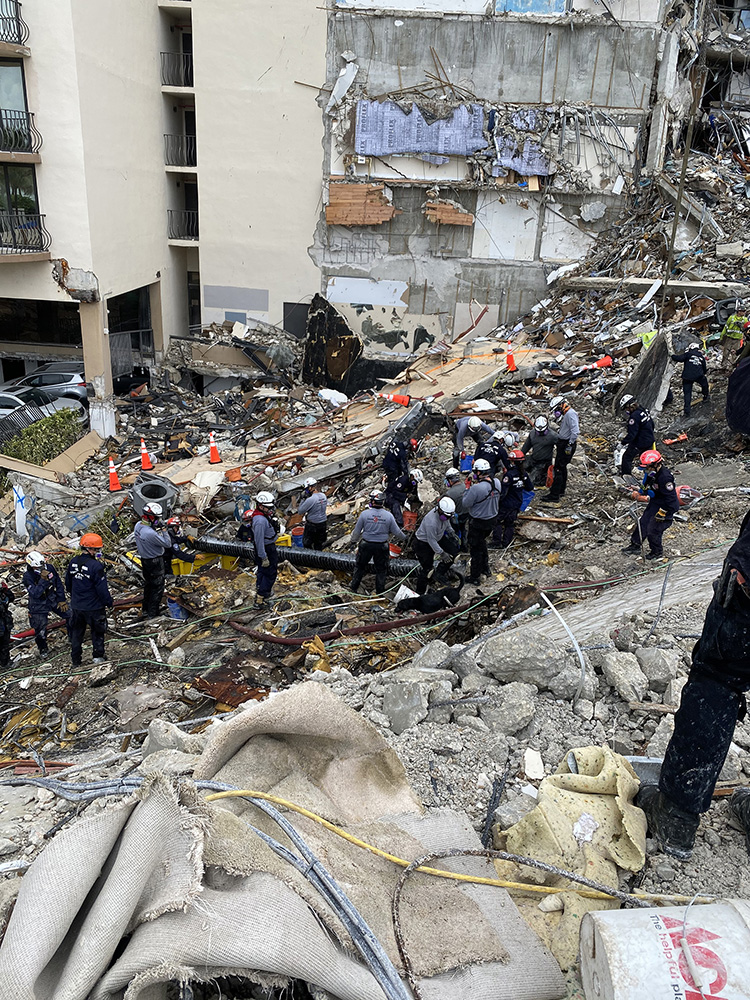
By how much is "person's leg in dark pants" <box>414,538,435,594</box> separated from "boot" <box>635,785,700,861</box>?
18.2ft

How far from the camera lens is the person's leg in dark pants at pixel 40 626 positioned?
335 inches

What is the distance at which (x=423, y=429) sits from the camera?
42.9 feet

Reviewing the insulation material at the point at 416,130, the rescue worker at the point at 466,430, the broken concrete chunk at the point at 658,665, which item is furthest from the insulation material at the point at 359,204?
the broken concrete chunk at the point at 658,665

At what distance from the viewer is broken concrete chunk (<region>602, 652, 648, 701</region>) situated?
13.5 ft

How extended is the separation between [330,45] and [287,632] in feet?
58.8

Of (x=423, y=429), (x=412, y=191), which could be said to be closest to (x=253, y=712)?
(x=423, y=429)

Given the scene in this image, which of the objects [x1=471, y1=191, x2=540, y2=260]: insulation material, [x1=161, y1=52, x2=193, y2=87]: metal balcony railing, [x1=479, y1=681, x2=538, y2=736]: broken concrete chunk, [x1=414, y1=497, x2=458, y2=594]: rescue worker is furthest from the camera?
[x1=161, y1=52, x2=193, y2=87]: metal balcony railing

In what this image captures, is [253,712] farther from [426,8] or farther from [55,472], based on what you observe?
[426,8]

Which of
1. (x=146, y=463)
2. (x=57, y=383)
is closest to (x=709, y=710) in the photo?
(x=146, y=463)

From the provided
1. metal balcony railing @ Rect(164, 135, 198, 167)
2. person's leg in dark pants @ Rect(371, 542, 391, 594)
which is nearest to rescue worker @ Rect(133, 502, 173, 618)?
person's leg in dark pants @ Rect(371, 542, 391, 594)

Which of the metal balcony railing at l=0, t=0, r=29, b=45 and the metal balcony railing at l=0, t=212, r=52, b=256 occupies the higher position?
the metal balcony railing at l=0, t=0, r=29, b=45

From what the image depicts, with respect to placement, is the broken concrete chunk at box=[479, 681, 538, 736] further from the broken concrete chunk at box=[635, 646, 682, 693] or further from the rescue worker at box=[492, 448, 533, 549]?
the rescue worker at box=[492, 448, 533, 549]

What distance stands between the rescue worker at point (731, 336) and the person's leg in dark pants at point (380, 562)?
7878 millimetres

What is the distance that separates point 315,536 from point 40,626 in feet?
12.4
